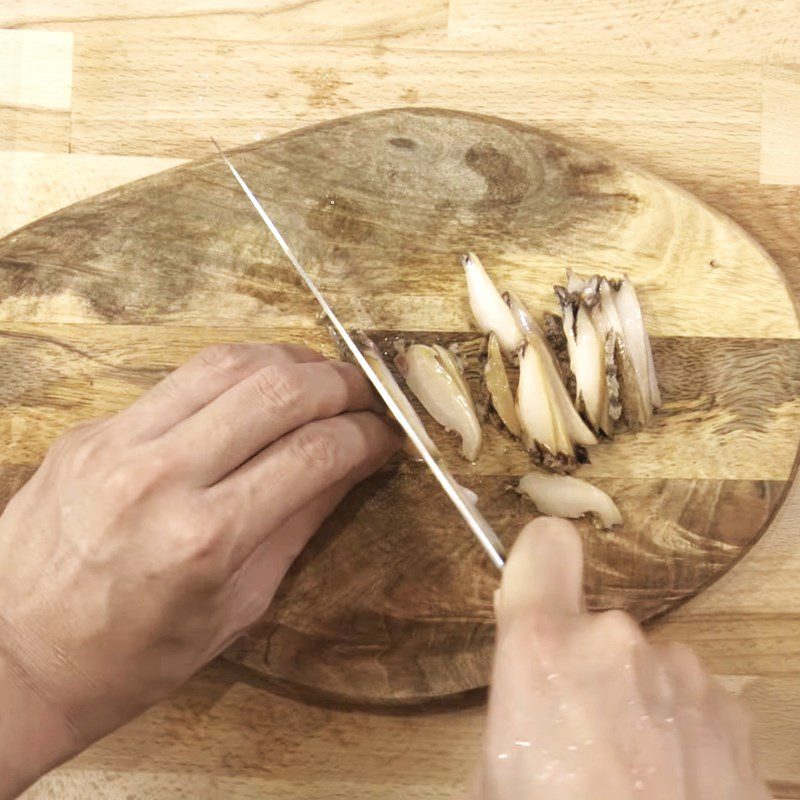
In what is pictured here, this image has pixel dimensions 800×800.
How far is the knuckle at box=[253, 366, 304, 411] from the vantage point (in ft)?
3.14

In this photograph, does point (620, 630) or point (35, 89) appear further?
point (35, 89)

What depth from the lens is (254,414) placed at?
A: 0.94 m

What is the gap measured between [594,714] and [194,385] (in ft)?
1.82

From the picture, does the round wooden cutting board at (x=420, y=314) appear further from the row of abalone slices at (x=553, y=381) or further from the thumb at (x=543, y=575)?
the thumb at (x=543, y=575)

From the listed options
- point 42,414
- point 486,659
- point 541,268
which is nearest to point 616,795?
point 486,659

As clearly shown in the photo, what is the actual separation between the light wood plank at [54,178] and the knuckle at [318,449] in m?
0.50

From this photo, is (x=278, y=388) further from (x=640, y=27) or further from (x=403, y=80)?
(x=640, y=27)

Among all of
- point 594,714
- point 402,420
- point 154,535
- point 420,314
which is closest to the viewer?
point 594,714

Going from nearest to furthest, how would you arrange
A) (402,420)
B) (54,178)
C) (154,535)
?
1. (154,535)
2. (402,420)
3. (54,178)

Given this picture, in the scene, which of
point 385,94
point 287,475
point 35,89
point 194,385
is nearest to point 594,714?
point 287,475

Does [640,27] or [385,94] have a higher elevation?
[640,27]

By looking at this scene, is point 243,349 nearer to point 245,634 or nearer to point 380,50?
point 245,634

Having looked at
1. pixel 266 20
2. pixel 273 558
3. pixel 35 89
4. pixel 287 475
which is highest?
pixel 266 20

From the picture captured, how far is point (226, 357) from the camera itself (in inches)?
39.4
